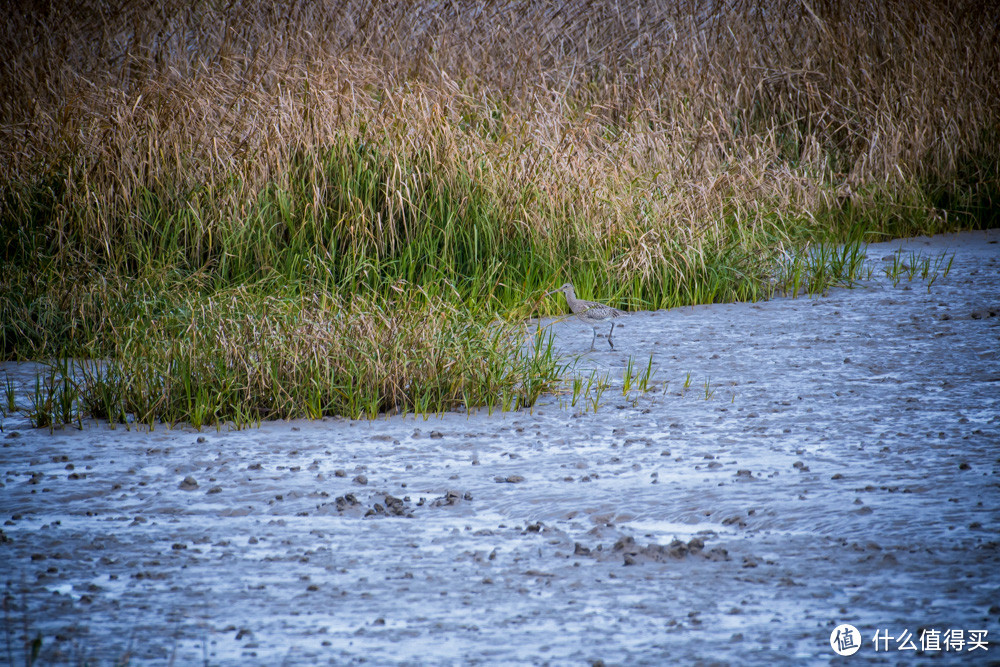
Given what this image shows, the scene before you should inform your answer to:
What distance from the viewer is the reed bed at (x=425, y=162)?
20.7 ft

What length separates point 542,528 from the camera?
321 cm

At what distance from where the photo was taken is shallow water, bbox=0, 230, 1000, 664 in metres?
2.50

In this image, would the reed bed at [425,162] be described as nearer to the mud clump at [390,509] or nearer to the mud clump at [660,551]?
the mud clump at [390,509]

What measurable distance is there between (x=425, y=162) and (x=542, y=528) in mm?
3869

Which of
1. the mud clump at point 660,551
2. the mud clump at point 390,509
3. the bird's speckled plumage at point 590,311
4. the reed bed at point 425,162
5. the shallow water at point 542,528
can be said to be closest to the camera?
the shallow water at point 542,528

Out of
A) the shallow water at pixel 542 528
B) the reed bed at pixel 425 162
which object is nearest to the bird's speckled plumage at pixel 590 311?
the reed bed at pixel 425 162

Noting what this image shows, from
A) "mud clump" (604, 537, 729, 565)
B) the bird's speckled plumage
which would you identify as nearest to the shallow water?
"mud clump" (604, 537, 729, 565)

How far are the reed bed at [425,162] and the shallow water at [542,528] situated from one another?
2.58 ft

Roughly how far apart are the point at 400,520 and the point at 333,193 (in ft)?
12.0

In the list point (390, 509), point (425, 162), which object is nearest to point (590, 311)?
point (425, 162)

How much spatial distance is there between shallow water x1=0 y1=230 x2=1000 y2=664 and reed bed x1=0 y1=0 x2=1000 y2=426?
0.79 meters

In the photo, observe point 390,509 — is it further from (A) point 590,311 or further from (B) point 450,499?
(A) point 590,311

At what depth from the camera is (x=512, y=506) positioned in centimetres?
343

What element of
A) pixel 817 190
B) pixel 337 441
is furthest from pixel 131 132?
pixel 817 190
